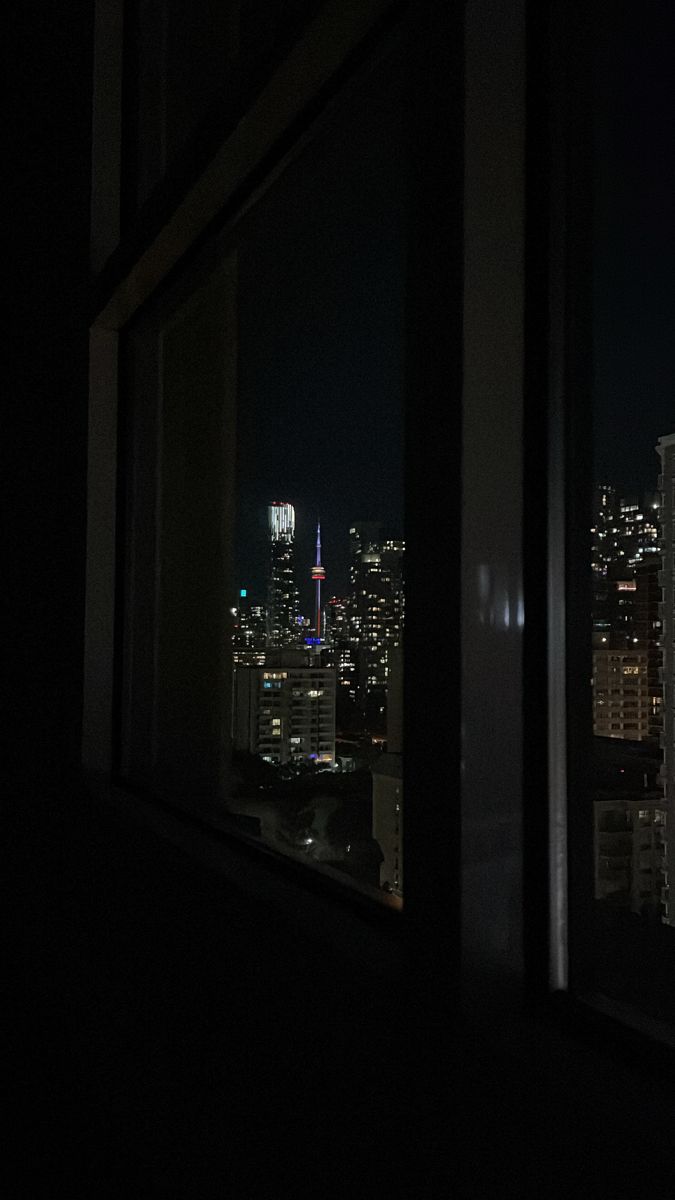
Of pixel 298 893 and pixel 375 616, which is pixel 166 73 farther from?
pixel 298 893

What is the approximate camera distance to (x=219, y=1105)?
108 cm

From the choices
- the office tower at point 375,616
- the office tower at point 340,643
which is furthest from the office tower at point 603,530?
the office tower at point 340,643

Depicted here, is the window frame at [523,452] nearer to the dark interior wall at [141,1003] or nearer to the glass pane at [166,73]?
→ the dark interior wall at [141,1003]

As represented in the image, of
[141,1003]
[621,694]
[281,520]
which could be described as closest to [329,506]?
[281,520]

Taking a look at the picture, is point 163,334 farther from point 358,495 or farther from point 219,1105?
point 219,1105

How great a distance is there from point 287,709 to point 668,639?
0.84 m

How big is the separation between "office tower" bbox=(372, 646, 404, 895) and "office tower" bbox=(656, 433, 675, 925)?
0.31m

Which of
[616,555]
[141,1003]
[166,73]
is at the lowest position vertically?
[141,1003]

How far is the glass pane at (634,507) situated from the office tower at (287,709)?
554 mm

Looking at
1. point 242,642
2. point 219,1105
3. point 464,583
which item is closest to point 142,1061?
point 219,1105

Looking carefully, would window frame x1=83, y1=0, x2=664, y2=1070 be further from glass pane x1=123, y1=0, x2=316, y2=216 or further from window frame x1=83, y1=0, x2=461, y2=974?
glass pane x1=123, y1=0, x2=316, y2=216

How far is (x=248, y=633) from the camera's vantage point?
62.2 inches

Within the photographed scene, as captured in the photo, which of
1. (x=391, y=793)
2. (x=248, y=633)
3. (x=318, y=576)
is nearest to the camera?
(x=391, y=793)

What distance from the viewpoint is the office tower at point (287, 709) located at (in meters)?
1.25
